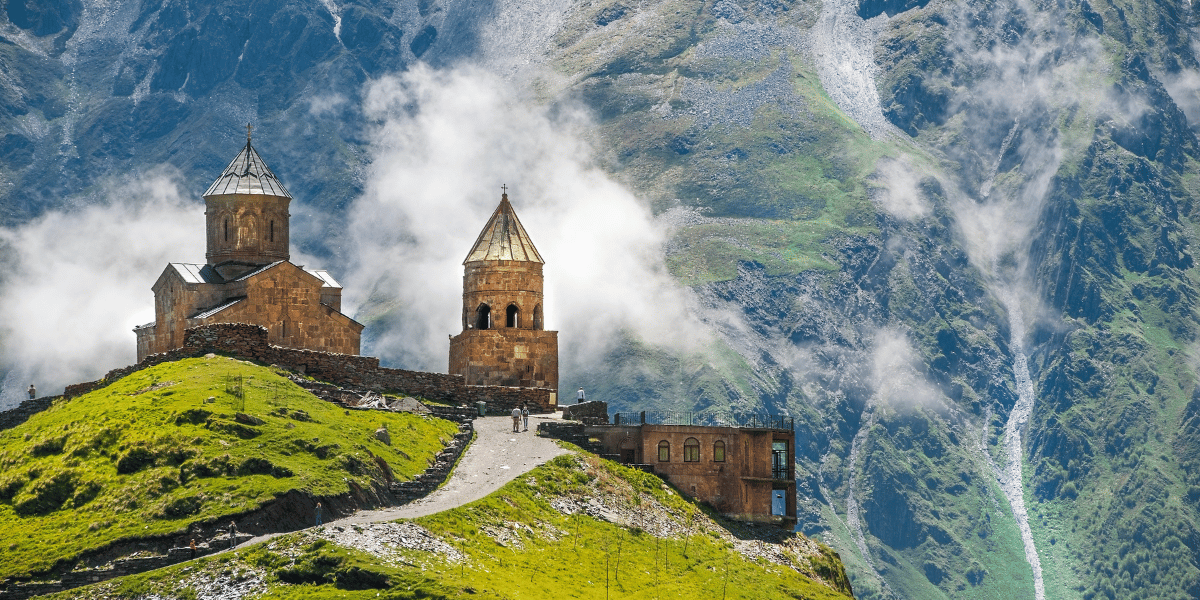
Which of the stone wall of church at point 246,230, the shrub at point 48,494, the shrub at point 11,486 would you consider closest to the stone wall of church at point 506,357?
the stone wall of church at point 246,230

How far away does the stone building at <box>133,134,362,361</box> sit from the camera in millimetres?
111000

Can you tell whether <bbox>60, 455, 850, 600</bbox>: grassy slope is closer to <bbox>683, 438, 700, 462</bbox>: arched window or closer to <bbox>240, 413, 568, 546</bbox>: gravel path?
<bbox>240, 413, 568, 546</bbox>: gravel path

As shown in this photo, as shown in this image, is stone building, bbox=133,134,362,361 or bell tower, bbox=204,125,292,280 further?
bell tower, bbox=204,125,292,280

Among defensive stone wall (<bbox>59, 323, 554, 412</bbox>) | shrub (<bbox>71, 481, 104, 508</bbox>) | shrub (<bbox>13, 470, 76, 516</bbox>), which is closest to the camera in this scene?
shrub (<bbox>71, 481, 104, 508</bbox>)

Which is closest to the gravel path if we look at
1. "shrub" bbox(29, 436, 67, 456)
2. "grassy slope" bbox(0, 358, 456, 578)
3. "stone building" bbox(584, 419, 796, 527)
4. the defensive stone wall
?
"grassy slope" bbox(0, 358, 456, 578)

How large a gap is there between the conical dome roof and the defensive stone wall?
1340 centimetres

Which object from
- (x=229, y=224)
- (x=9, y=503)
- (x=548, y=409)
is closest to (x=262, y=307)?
(x=229, y=224)

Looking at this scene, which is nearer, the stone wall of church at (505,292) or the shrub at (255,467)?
the shrub at (255,467)

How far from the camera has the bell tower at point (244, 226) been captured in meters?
114

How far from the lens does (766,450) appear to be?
106625mm

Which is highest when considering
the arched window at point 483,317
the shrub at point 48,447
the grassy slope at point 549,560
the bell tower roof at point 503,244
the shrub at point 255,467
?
the bell tower roof at point 503,244

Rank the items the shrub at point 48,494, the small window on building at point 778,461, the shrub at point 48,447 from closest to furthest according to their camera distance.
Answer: the shrub at point 48,494 → the shrub at point 48,447 → the small window on building at point 778,461

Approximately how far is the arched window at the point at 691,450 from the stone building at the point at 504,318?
1132 cm

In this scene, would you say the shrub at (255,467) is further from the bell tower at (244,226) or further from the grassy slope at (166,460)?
the bell tower at (244,226)
